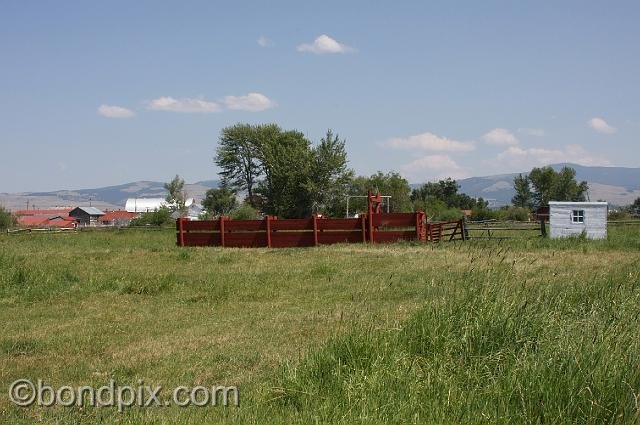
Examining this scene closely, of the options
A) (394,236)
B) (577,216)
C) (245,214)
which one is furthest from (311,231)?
(245,214)

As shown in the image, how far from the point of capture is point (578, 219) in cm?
3356

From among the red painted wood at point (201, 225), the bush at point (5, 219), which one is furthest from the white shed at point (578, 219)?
the bush at point (5, 219)

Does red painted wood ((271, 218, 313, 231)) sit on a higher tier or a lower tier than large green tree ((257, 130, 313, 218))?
lower

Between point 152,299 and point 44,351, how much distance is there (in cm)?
446

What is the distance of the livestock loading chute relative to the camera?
27484mm

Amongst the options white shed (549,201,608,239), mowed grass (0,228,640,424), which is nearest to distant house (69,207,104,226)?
white shed (549,201,608,239)

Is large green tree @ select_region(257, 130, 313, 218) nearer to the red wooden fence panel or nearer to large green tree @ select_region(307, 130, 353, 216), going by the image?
large green tree @ select_region(307, 130, 353, 216)

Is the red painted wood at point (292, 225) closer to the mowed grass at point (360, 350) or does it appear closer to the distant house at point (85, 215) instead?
the mowed grass at point (360, 350)

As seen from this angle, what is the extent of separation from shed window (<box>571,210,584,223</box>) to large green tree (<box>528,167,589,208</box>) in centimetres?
10108

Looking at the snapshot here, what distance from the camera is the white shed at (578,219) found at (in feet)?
108

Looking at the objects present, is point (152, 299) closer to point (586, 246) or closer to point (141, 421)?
point (141, 421)

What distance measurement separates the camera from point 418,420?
546cm

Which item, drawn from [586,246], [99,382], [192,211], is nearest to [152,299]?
[99,382]

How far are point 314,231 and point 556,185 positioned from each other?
115m
